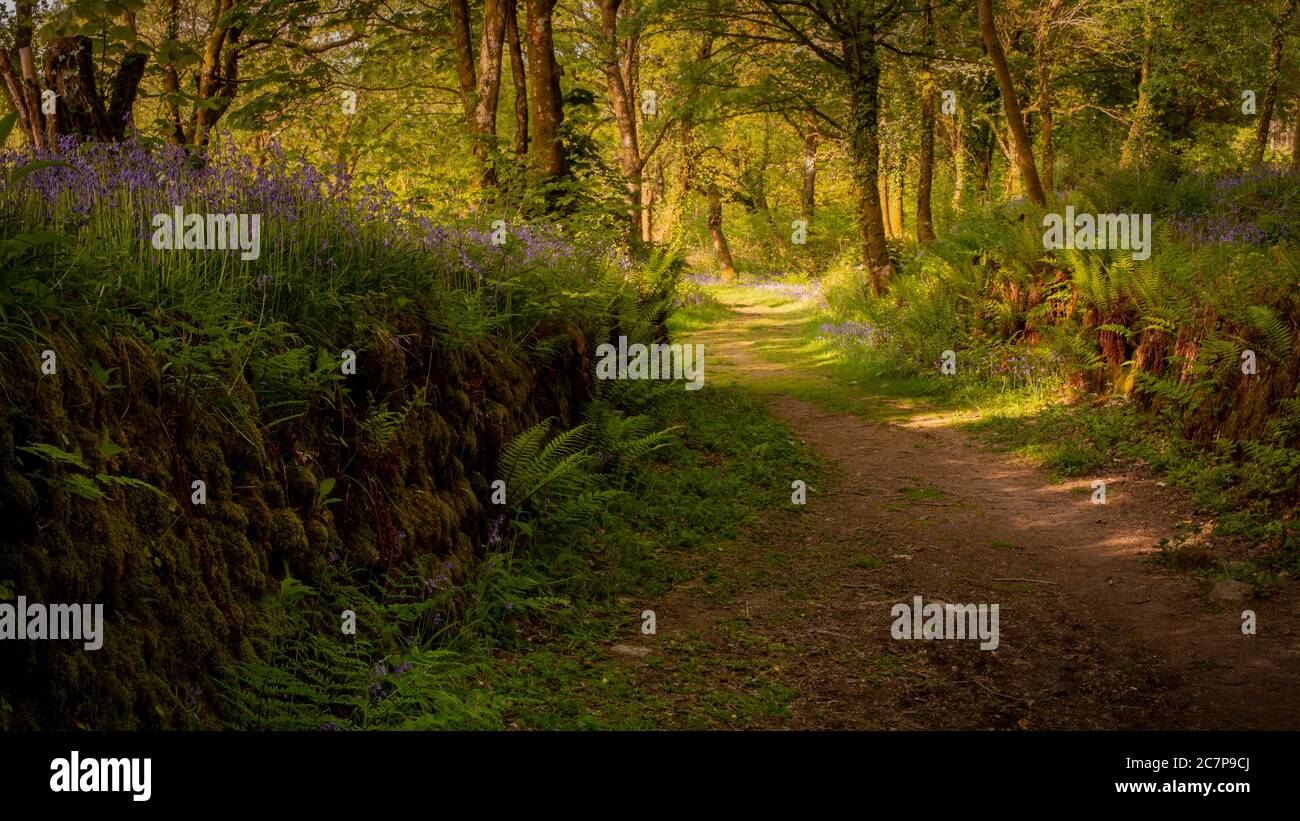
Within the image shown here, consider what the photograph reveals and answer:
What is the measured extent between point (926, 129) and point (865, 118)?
16.0 feet

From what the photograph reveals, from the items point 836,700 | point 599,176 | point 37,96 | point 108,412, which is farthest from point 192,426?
point 599,176

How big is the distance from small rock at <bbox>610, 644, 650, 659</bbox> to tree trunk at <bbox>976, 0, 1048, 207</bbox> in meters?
11.5

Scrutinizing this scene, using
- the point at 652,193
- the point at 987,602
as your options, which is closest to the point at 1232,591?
the point at 987,602

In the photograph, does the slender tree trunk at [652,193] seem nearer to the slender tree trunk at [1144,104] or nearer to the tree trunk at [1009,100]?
the slender tree trunk at [1144,104]

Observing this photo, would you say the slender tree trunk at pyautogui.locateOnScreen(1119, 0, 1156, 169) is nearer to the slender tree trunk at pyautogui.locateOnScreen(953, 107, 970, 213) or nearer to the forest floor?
the slender tree trunk at pyautogui.locateOnScreen(953, 107, 970, 213)

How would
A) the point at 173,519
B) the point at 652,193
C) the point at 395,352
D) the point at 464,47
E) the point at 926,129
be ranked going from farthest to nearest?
the point at 652,193 < the point at 926,129 < the point at 464,47 < the point at 395,352 < the point at 173,519

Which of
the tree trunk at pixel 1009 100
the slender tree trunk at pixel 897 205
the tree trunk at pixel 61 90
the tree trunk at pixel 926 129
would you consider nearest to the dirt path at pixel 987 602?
the tree trunk at pixel 61 90

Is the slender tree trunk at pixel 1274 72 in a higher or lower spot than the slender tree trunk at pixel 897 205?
higher

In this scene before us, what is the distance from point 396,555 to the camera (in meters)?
5.08

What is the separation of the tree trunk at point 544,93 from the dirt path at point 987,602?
21.0 feet

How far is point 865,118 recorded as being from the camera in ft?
62.3

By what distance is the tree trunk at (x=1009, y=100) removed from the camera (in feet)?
46.1

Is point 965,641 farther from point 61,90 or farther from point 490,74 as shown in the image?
point 490,74
